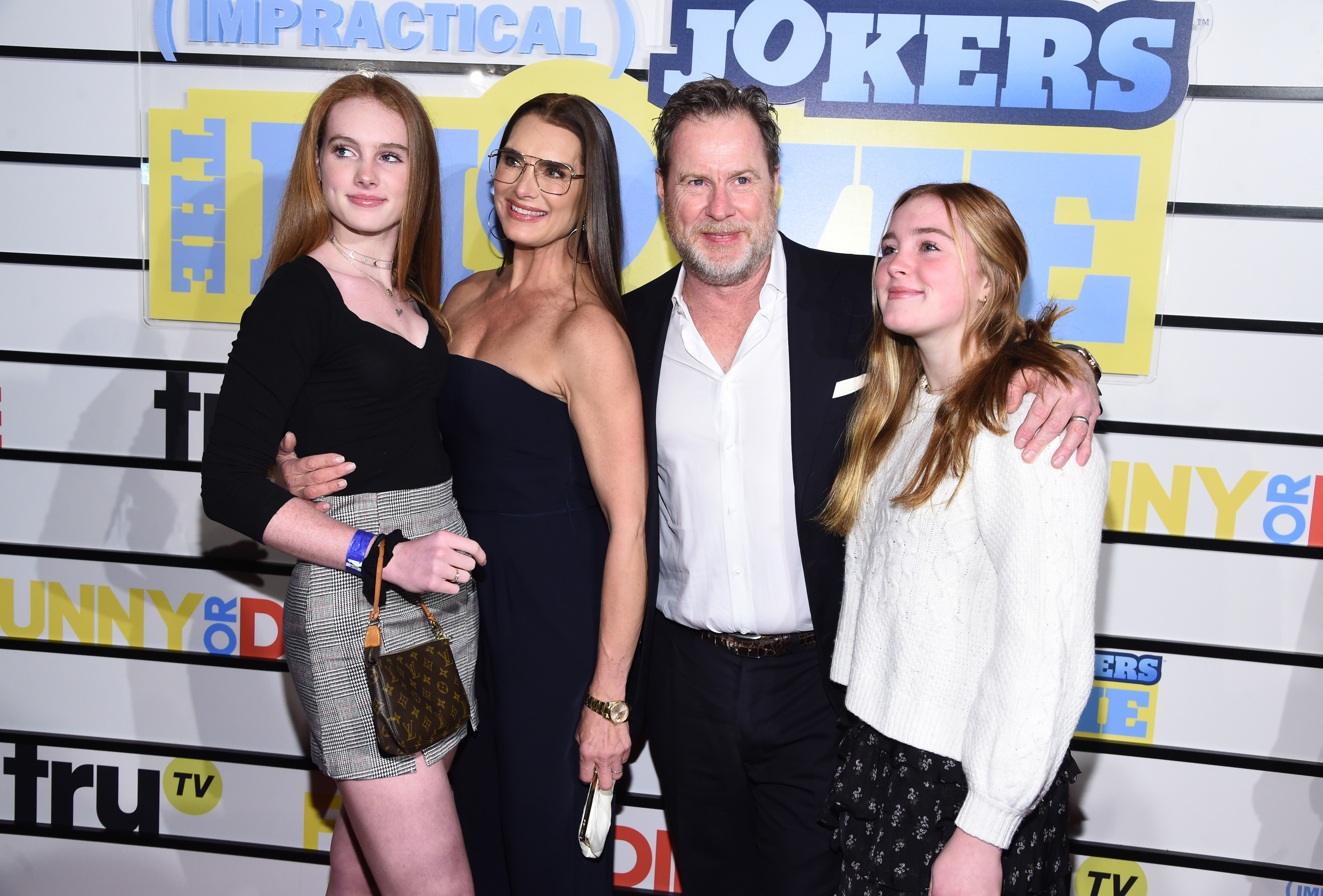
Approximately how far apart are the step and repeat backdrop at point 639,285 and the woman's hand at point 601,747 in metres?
0.85

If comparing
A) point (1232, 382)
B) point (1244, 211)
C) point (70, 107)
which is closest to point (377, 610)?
point (70, 107)

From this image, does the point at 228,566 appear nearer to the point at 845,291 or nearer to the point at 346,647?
the point at 346,647

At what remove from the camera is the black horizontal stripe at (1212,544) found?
95.6 inches

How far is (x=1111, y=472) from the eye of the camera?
2.46m

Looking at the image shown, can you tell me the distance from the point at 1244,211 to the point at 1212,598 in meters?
1.05

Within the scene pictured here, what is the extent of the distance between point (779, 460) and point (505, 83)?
1.40m

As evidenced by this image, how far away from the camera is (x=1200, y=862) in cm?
252

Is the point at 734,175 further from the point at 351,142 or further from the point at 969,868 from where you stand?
the point at 969,868

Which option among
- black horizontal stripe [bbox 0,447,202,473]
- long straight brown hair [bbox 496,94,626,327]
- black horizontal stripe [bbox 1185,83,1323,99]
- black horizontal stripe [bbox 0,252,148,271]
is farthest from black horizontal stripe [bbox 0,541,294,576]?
black horizontal stripe [bbox 1185,83,1323,99]

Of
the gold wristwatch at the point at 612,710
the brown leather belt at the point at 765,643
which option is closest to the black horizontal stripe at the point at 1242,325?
the brown leather belt at the point at 765,643

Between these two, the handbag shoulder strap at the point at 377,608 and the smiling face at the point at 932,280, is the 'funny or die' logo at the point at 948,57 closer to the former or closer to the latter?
the smiling face at the point at 932,280

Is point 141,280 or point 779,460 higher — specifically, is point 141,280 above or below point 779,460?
above

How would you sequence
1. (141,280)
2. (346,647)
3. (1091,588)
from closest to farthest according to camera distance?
(1091,588), (346,647), (141,280)

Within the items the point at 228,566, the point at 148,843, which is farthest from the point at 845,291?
the point at 148,843
